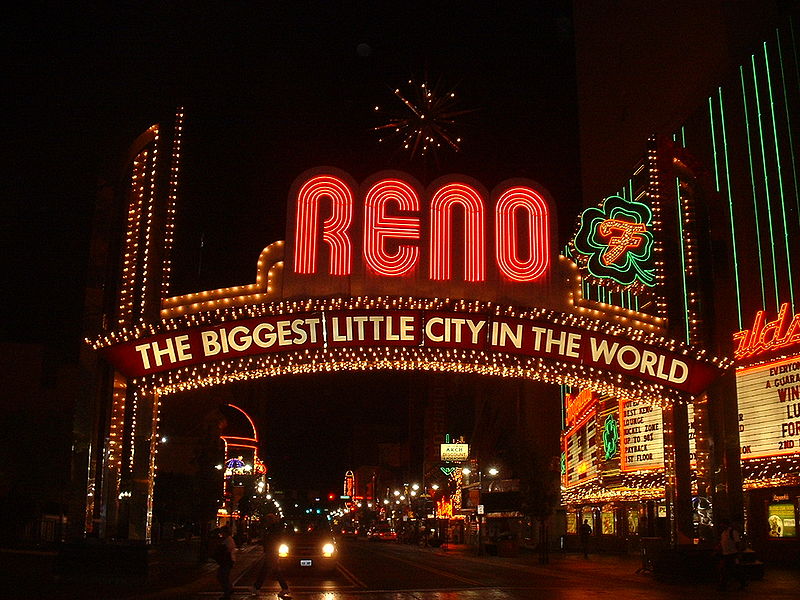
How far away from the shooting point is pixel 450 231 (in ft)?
68.0

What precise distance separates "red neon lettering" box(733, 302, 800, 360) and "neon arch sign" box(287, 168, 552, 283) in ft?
26.9

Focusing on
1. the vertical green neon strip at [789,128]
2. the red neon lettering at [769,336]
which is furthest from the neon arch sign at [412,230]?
the vertical green neon strip at [789,128]

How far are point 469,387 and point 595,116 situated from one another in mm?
56982

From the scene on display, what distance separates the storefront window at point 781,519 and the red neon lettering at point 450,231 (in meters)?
15.7

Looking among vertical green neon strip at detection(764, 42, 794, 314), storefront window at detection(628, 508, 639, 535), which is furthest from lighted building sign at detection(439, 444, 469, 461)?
vertical green neon strip at detection(764, 42, 794, 314)

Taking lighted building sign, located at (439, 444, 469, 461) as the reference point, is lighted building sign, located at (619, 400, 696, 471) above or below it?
below

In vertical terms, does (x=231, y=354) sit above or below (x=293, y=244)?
below

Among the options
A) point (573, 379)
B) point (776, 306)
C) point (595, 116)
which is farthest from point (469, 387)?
Result: point (573, 379)

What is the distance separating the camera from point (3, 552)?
1185 inches

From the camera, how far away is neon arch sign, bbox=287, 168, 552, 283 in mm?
20281

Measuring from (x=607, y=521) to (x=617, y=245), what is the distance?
27.5 m

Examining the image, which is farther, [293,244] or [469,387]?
[469,387]

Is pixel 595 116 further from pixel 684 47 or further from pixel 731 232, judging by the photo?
pixel 731 232

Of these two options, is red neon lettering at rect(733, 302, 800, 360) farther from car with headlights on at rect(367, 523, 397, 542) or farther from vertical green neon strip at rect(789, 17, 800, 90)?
car with headlights on at rect(367, 523, 397, 542)
